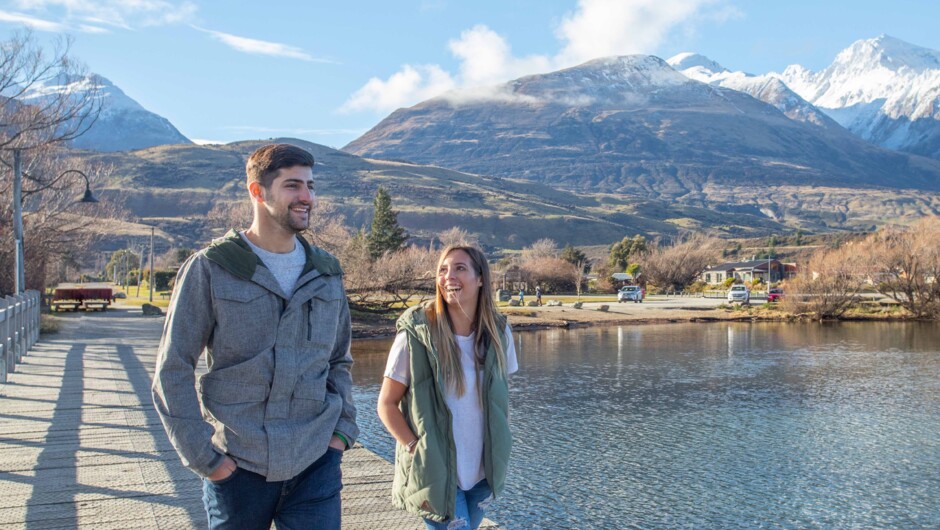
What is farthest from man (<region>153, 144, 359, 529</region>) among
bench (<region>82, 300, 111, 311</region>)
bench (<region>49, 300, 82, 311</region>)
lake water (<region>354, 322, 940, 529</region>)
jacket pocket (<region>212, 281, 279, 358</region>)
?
bench (<region>49, 300, 82, 311</region>)

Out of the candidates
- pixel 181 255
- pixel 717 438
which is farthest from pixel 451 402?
pixel 181 255

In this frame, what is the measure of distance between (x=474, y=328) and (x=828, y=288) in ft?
161

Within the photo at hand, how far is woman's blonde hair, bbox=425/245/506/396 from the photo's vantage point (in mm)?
4090

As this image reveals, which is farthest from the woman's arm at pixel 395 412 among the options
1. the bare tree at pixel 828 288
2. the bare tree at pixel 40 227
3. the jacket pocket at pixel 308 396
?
the bare tree at pixel 828 288

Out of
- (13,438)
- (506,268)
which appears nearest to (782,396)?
(13,438)

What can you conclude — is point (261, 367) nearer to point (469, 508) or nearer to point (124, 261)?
point (469, 508)

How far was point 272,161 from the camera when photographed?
3508mm

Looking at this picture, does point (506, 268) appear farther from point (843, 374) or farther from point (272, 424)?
point (272, 424)

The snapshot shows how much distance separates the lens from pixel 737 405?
1948 centimetres

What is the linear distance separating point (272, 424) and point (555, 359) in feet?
82.3

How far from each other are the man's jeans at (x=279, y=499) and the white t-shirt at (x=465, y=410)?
0.64 m

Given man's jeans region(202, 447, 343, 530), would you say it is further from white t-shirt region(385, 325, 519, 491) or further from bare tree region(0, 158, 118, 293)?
bare tree region(0, 158, 118, 293)

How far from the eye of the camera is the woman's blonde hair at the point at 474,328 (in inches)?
161

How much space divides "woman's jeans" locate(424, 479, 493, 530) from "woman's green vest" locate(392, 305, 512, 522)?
0.06 meters
